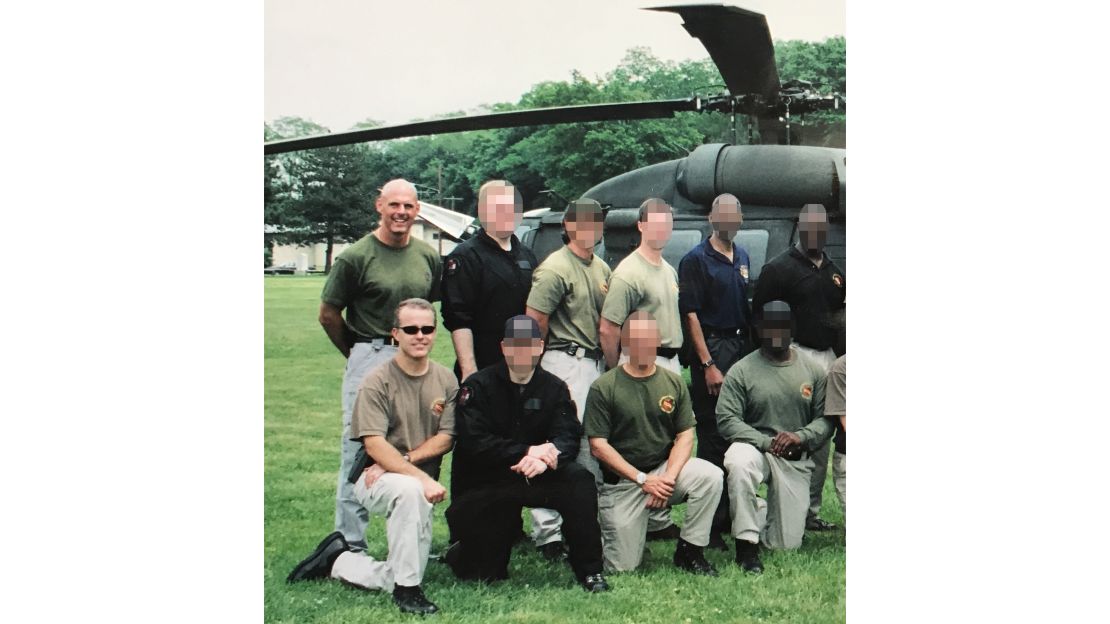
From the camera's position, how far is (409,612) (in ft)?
12.2

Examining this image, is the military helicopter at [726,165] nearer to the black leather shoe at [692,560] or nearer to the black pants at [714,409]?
the black pants at [714,409]

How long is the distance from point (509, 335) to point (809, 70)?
1.78 m

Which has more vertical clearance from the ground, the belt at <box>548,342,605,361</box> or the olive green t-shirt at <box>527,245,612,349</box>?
the olive green t-shirt at <box>527,245,612,349</box>

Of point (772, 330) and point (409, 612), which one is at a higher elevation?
point (772, 330)

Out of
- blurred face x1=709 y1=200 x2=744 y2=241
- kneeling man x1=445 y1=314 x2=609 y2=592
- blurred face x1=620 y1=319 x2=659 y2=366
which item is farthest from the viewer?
blurred face x1=709 y1=200 x2=744 y2=241

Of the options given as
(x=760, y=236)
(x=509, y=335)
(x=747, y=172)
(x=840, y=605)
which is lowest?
(x=840, y=605)

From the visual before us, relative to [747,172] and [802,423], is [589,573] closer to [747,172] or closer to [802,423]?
[802,423]

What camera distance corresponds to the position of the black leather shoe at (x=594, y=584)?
3850 mm

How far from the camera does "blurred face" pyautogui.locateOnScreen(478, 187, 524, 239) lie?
4.06 m

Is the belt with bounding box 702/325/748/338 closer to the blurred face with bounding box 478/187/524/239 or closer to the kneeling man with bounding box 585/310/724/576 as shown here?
the kneeling man with bounding box 585/310/724/576

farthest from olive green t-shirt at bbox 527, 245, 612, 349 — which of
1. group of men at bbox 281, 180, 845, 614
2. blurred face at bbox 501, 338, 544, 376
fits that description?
blurred face at bbox 501, 338, 544, 376

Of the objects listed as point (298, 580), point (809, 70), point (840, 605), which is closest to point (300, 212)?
point (298, 580)

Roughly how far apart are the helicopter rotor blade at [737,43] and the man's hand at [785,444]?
148cm

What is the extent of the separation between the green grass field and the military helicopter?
0.83 metres
